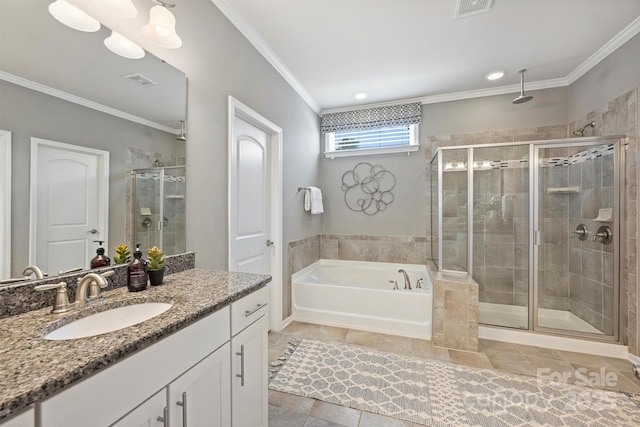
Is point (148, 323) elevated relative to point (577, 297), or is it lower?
elevated

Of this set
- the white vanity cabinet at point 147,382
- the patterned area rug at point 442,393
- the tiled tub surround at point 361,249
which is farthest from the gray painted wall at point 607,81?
the white vanity cabinet at point 147,382

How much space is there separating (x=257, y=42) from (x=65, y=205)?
74.2 inches

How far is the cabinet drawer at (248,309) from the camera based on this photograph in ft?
3.66

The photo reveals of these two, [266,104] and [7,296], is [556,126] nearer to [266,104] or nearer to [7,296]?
[266,104]

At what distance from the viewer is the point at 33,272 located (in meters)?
0.95

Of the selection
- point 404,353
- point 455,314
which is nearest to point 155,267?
point 404,353

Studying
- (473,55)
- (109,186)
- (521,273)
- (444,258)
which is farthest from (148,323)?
(521,273)

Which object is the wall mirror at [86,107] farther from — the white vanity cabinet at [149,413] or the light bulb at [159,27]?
the white vanity cabinet at [149,413]

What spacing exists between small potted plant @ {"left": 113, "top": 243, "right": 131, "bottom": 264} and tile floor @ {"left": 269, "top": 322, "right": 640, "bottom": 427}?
1222 millimetres

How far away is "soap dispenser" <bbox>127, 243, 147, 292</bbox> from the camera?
113 cm

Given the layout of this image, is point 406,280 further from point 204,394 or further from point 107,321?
point 107,321

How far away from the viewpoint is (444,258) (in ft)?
9.36

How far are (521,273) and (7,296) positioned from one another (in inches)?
151

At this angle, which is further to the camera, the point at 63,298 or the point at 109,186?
the point at 109,186
